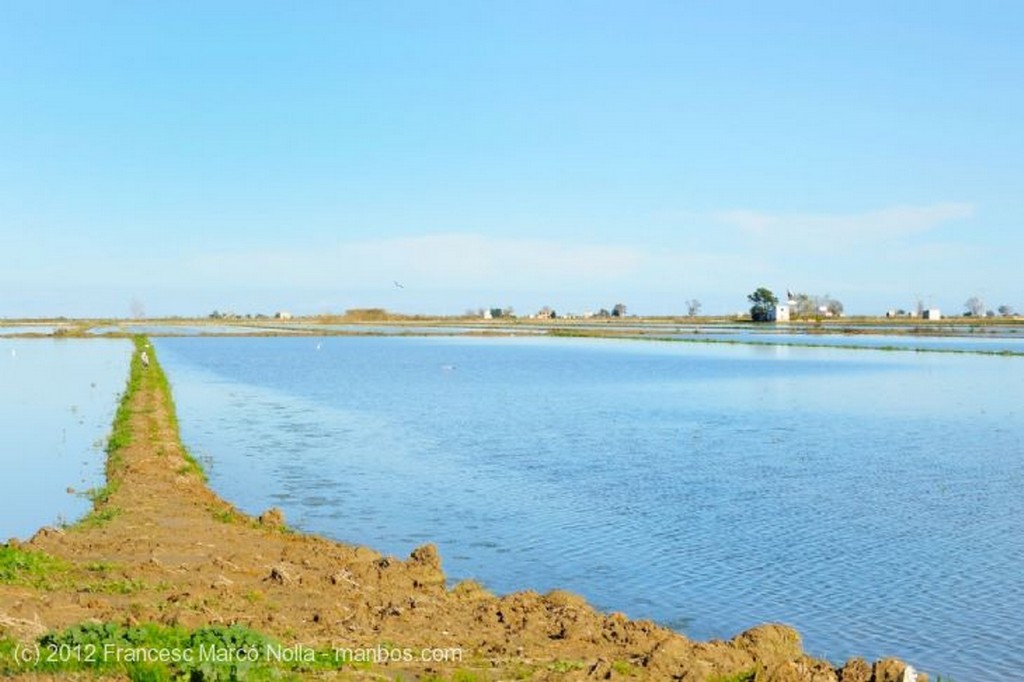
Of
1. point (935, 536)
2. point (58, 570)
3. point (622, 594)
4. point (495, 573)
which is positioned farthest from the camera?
point (935, 536)

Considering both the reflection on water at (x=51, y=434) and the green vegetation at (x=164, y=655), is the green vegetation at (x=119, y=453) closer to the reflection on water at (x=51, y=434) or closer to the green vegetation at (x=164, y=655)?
the reflection on water at (x=51, y=434)

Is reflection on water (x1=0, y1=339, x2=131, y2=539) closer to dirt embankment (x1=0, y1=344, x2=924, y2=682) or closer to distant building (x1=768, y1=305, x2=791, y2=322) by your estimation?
dirt embankment (x1=0, y1=344, x2=924, y2=682)

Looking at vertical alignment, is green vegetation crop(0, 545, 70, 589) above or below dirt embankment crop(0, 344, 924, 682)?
above

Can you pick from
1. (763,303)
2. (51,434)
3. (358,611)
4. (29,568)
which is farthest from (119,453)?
(763,303)

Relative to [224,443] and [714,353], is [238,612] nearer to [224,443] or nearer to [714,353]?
[224,443]

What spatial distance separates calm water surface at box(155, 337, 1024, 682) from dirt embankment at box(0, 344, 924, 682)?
3.92 feet

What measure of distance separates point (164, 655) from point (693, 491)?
41.5 ft

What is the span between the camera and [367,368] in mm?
57781

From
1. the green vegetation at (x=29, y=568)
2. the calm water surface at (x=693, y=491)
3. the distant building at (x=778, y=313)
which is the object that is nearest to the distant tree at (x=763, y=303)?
the distant building at (x=778, y=313)

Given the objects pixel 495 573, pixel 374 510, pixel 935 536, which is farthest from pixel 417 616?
pixel 935 536

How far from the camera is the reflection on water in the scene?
16.7m

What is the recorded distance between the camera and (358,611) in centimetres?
1004

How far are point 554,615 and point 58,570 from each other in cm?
572

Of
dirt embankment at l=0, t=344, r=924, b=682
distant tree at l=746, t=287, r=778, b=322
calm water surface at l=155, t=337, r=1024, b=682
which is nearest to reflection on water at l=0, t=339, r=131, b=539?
calm water surface at l=155, t=337, r=1024, b=682
